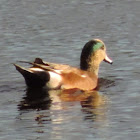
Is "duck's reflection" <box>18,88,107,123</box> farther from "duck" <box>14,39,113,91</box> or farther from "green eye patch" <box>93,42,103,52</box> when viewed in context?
"green eye patch" <box>93,42,103,52</box>

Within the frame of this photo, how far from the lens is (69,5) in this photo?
73.3ft

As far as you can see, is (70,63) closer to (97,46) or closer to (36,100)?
(97,46)

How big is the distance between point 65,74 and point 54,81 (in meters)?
0.27

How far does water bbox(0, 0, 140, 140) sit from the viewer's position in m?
10.8

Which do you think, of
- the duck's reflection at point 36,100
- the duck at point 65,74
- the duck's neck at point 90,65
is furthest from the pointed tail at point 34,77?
the duck's neck at point 90,65

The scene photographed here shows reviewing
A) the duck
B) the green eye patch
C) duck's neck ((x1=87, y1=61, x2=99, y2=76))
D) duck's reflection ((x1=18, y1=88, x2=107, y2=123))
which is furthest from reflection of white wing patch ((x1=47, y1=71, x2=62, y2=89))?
the green eye patch

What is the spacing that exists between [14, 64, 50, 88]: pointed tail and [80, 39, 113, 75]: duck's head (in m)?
1.43

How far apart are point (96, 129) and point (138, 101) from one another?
1.90m

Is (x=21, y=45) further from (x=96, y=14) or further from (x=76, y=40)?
(x=96, y=14)

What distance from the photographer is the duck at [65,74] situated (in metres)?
13.6

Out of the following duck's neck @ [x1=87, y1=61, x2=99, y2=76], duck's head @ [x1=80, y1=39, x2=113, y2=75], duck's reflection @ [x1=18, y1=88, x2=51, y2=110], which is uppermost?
duck's head @ [x1=80, y1=39, x2=113, y2=75]

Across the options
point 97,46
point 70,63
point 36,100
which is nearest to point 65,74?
point 36,100

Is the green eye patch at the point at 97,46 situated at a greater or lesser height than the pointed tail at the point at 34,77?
greater

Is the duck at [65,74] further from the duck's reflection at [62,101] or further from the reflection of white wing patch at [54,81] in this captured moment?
the duck's reflection at [62,101]
